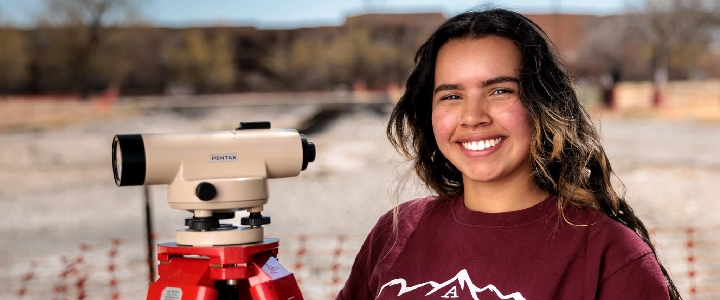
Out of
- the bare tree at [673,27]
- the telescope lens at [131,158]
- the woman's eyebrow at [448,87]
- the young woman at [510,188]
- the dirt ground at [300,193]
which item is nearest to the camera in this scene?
the telescope lens at [131,158]

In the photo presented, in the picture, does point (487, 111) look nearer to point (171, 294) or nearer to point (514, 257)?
point (514, 257)

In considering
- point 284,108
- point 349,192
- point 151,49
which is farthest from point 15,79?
point 349,192

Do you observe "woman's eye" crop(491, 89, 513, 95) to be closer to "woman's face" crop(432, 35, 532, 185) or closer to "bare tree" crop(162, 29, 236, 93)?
"woman's face" crop(432, 35, 532, 185)

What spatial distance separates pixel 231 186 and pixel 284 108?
94.2 feet

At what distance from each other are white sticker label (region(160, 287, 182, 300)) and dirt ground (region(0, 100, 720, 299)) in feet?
2.09

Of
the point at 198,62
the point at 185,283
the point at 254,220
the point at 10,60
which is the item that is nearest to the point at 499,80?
the point at 254,220

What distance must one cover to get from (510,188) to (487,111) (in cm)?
16

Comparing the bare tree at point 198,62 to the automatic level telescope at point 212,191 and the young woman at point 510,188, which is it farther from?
the automatic level telescope at point 212,191

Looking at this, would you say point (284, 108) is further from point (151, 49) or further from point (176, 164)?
point (176, 164)

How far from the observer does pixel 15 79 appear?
39.4 m

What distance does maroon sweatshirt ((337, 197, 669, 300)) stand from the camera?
1306mm

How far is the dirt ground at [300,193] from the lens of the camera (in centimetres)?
771

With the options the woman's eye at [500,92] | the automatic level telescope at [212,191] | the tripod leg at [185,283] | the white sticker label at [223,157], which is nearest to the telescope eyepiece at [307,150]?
the automatic level telescope at [212,191]

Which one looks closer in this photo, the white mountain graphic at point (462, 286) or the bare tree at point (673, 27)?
the white mountain graphic at point (462, 286)
